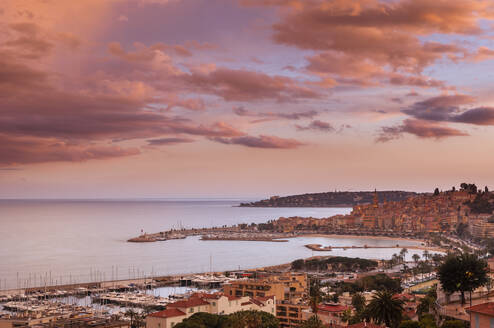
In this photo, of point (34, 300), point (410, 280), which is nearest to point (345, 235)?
point (410, 280)

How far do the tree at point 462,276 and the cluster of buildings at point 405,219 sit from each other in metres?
86.5

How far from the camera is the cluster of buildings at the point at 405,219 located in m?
115

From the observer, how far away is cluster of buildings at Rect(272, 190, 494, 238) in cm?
11481

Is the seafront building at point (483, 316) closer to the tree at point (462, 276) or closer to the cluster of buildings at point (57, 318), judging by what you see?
the tree at point (462, 276)

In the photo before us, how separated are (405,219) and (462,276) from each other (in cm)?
11099

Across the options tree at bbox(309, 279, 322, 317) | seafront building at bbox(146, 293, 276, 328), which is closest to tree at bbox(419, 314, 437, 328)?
tree at bbox(309, 279, 322, 317)

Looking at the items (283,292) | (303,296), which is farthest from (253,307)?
(303,296)

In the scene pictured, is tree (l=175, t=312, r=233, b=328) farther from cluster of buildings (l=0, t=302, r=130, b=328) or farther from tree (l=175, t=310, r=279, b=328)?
cluster of buildings (l=0, t=302, r=130, b=328)

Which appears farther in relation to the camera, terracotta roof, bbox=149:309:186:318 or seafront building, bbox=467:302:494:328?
terracotta roof, bbox=149:309:186:318

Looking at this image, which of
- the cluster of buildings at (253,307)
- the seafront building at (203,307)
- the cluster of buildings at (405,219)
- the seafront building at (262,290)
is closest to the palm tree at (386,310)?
the cluster of buildings at (253,307)

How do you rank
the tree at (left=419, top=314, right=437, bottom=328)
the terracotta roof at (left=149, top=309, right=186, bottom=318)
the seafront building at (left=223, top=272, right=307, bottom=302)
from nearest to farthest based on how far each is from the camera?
the tree at (left=419, top=314, right=437, bottom=328) < the terracotta roof at (left=149, top=309, right=186, bottom=318) < the seafront building at (left=223, top=272, right=307, bottom=302)

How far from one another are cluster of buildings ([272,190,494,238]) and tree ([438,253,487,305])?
8651cm

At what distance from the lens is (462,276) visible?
1983 cm

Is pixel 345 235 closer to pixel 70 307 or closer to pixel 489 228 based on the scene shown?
pixel 489 228
